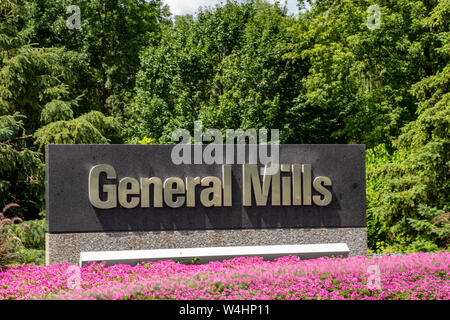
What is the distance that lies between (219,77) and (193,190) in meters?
12.6

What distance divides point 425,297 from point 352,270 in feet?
3.17

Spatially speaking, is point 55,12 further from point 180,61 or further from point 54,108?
point 54,108

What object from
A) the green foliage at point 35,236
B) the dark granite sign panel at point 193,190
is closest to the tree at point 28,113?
the green foliage at point 35,236

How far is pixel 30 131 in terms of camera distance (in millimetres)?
19734

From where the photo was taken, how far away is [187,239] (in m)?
10.3

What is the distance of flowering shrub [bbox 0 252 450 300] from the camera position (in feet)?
21.8

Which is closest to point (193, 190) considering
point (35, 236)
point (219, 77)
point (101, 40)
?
point (35, 236)

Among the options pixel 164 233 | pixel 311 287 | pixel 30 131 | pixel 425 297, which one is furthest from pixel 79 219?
pixel 30 131

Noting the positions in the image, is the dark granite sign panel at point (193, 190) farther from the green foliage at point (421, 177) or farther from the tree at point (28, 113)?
the tree at point (28, 113)

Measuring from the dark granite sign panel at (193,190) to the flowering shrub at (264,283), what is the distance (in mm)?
1642

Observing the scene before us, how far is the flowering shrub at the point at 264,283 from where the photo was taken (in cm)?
664

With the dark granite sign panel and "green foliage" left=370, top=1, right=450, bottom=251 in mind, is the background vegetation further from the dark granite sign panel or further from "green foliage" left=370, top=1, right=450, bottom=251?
the dark granite sign panel

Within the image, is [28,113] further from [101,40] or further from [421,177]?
[421,177]

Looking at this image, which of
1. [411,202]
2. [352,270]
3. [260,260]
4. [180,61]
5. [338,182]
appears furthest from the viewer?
[180,61]
